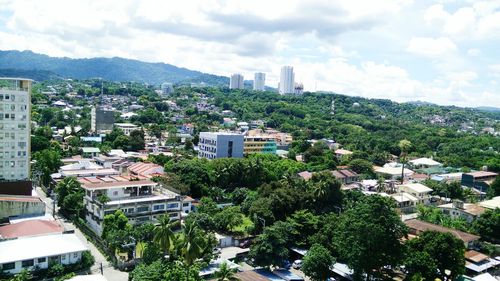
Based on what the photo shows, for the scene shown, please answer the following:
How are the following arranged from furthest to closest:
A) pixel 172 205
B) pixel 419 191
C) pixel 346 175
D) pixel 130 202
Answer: pixel 346 175 → pixel 419 191 → pixel 172 205 → pixel 130 202

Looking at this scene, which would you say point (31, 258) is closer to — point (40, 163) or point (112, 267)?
point (112, 267)

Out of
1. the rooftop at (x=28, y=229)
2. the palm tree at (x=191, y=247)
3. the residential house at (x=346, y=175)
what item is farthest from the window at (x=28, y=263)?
the residential house at (x=346, y=175)

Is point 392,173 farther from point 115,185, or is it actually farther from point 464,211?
point 115,185

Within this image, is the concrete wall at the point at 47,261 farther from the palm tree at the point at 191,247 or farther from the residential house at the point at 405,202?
the residential house at the point at 405,202

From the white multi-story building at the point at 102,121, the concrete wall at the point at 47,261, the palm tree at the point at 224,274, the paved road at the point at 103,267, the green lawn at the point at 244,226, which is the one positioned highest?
the white multi-story building at the point at 102,121

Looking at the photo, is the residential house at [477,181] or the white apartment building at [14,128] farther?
the residential house at [477,181]

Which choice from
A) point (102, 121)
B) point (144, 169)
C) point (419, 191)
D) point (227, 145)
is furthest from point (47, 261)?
point (102, 121)

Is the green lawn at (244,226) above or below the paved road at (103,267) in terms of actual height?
above

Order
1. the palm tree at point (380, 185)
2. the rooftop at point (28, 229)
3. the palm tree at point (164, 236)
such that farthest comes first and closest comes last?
the palm tree at point (380, 185) → the rooftop at point (28, 229) → the palm tree at point (164, 236)
